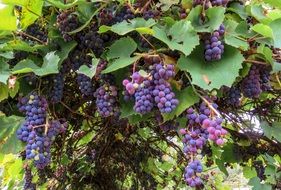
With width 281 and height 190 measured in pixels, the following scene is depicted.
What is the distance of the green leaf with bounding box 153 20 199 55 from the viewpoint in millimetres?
1028

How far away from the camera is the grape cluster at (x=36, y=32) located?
4.15 feet

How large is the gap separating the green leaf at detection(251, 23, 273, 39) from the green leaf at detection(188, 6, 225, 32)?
0.08 m

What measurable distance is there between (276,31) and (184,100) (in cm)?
27

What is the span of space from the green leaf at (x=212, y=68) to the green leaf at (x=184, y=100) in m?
0.05

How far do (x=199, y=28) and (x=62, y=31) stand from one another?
370 mm

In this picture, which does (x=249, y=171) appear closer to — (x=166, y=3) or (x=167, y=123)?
(x=167, y=123)

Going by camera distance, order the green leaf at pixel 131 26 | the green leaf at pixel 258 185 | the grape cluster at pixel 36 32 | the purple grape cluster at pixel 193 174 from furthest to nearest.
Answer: the green leaf at pixel 258 185
the grape cluster at pixel 36 32
the green leaf at pixel 131 26
the purple grape cluster at pixel 193 174

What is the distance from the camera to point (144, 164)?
2119mm

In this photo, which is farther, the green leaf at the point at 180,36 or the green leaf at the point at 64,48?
the green leaf at the point at 64,48

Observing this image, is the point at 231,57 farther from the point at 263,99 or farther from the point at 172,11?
the point at 263,99

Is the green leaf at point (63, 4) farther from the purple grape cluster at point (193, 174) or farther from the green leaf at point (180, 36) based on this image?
the purple grape cluster at point (193, 174)

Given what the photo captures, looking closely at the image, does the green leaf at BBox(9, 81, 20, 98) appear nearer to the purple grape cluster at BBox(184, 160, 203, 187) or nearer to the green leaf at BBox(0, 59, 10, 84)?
the green leaf at BBox(0, 59, 10, 84)

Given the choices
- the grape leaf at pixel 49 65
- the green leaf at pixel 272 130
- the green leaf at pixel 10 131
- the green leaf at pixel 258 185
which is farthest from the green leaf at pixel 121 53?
the green leaf at pixel 258 185

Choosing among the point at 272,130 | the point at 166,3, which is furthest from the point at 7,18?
the point at 272,130
